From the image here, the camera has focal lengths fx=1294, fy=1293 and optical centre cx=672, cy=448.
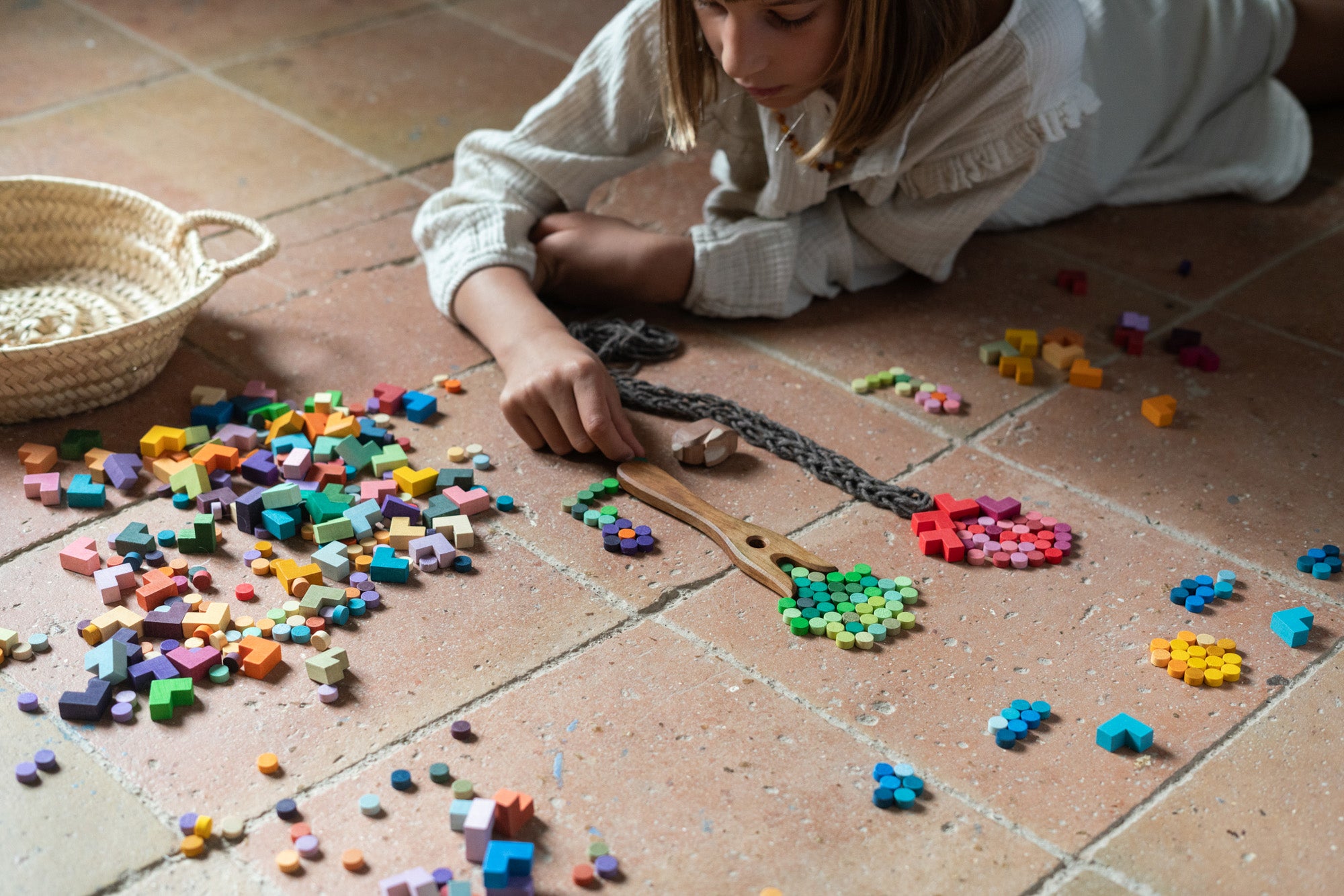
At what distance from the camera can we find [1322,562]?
4.85ft

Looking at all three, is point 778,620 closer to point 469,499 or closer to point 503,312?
point 469,499

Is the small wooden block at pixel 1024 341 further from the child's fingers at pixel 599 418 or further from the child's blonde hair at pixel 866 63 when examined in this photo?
the child's fingers at pixel 599 418

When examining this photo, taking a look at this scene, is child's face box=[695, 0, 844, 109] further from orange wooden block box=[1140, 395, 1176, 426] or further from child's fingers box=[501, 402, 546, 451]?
orange wooden block box=[1140, 395, 1176, 426]

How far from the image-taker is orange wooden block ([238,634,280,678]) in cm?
127

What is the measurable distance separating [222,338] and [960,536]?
1072 mm

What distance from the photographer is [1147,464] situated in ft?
5.41

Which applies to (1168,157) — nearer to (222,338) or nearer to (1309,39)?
(1309,39)

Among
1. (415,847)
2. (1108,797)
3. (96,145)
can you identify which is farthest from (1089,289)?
(96,145)

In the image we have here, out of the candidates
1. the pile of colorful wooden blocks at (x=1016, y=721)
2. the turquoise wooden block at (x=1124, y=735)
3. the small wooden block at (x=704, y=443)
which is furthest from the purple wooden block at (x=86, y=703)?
the turquoise wooden block at (x=1124, y=735)

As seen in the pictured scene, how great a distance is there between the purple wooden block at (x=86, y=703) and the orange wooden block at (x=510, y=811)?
0.40 meters

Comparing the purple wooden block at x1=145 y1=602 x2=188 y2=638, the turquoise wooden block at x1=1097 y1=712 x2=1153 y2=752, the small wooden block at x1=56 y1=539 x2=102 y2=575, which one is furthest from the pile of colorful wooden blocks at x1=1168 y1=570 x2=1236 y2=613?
the small wooden block at x1=56 y1=539 x2=102 y2=575

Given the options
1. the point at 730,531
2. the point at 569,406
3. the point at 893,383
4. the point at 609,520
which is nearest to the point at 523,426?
the point at 569,406

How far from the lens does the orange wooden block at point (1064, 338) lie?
6.15 feet

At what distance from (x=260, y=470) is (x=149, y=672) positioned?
340 mm
